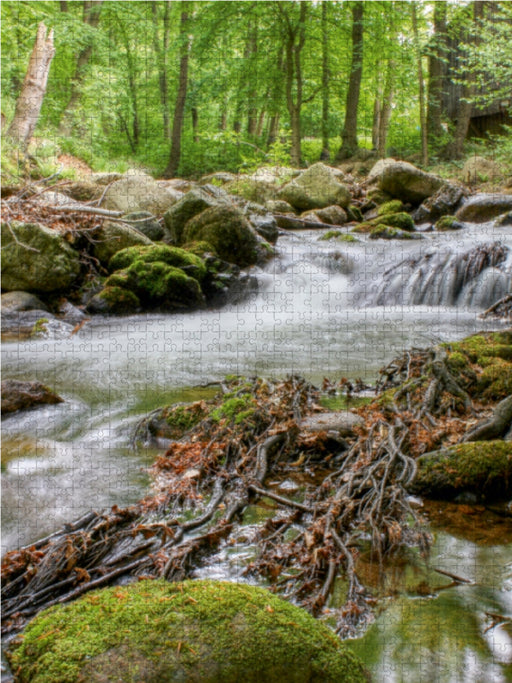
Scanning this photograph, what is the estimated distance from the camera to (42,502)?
3.41 m

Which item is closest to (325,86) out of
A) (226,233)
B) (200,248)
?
(226,233)

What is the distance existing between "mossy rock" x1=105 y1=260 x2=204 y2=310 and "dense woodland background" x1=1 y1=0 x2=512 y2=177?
10230mm

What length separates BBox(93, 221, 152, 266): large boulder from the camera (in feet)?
37.5

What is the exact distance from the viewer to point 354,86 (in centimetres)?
2419

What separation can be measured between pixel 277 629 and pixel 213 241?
10899 mm

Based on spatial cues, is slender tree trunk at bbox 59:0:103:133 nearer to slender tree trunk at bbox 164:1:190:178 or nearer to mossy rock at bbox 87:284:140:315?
slender tree trunk at bbox 164:1:190:178

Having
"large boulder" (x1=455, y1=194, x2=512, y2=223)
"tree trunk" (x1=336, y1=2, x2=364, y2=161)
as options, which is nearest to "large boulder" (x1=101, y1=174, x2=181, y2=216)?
"large boulder" (x1=455, y1=194, x2=512, y2=223)

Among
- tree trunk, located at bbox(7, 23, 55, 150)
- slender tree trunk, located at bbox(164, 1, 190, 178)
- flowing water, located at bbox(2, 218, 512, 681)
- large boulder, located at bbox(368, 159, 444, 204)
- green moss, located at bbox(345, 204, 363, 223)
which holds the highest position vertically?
slender tree trunk, located at bbox(164, 1, 190, 178)

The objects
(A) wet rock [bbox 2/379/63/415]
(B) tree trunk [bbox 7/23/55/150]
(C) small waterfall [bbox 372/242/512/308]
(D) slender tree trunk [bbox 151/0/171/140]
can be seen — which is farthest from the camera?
(D) slender tree trunk [bbox 151/0/171/140]

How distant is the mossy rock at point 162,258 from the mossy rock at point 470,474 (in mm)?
8147

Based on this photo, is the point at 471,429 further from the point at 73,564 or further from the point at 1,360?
the point at 1,360

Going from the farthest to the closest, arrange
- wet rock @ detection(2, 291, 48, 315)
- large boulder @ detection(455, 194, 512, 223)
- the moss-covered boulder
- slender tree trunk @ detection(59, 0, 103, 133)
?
slender tree trunk @ detection(59, 0, 103, 133) → large boulder @ detection(455, 194, 512, 223) → the moss-covered boulder → wet rock @ detection(2, 291, 48, 315)

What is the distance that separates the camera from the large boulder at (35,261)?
10.4 meters

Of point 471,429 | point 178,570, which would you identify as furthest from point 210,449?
point 471,429
